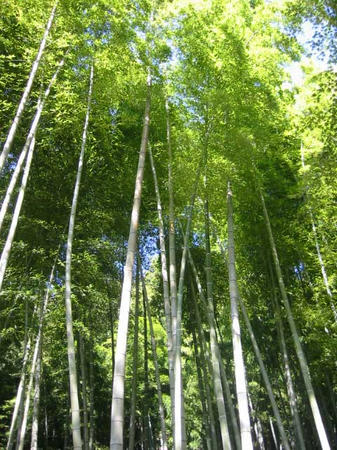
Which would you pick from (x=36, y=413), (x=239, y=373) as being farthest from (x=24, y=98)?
(x=36, y=413)

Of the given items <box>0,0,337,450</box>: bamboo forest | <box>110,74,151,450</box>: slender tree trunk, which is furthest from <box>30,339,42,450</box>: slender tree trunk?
<box>110,74,151,450</box>: slender tree trunk

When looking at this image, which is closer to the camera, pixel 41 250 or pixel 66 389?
pixel 41 250

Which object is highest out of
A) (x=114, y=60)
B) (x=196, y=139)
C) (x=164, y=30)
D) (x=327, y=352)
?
(x=164, y=30)

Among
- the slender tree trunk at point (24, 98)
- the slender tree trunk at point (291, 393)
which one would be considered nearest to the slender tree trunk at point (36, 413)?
the slender tree trunk at point (24, 98)

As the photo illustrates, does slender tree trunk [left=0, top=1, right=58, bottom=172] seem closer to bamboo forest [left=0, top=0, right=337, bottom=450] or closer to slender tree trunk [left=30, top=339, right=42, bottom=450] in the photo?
bamboo forest [left=0, top=0, right=337, bottom=450]

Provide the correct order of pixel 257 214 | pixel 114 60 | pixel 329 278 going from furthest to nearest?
pixel 257 214, pixel 329 278, pixel 114 60

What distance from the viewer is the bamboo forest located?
3.98m

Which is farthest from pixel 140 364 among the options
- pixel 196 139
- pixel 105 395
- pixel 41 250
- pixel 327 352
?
pixel 196 139

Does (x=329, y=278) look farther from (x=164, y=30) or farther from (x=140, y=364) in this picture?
(x=140, y=364)

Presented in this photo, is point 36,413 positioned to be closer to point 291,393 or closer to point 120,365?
point 120,365

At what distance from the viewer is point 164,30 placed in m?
4.97

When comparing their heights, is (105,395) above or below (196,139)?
below

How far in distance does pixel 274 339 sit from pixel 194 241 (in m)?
3.37

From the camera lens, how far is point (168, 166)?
5219mm
